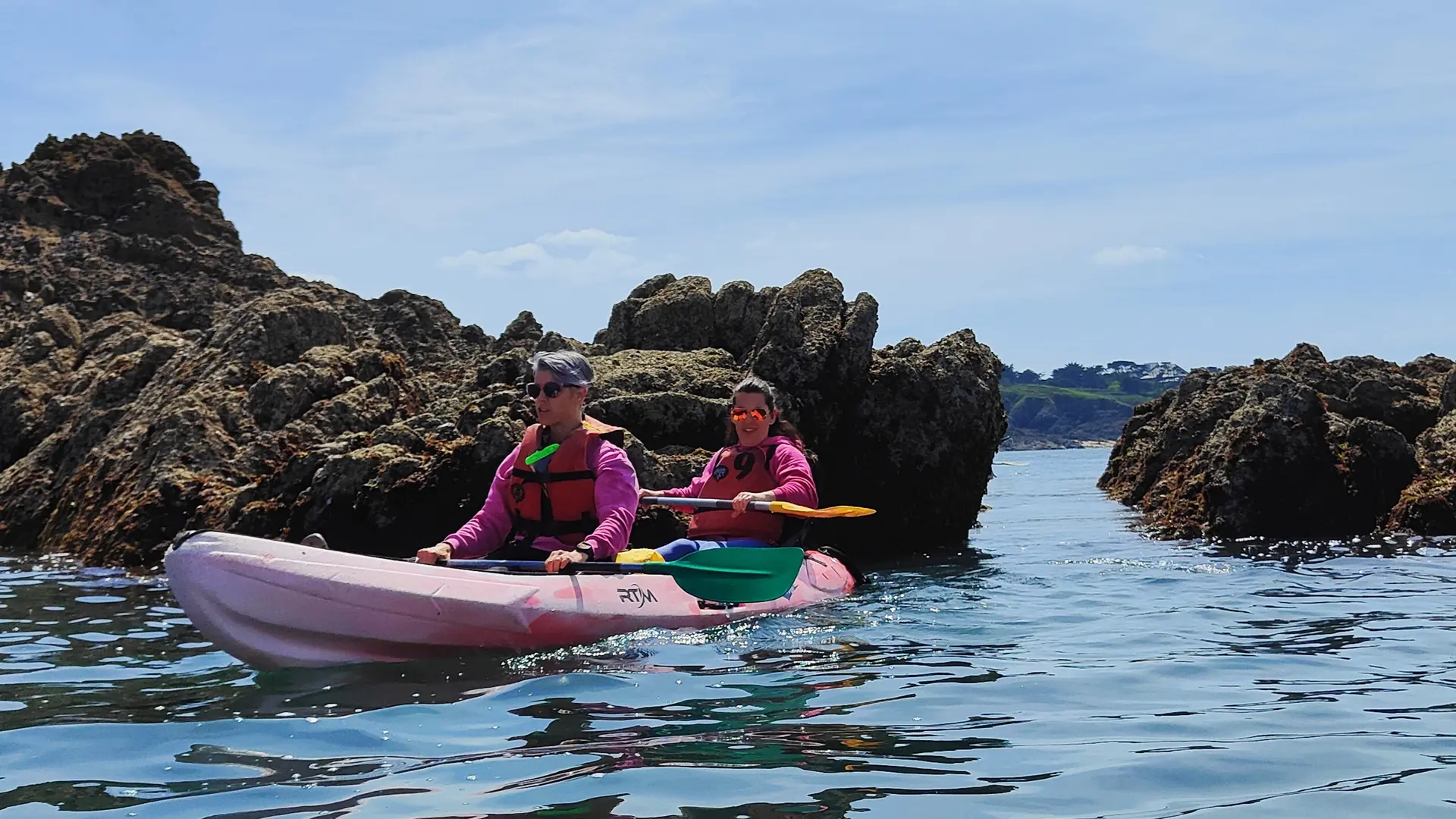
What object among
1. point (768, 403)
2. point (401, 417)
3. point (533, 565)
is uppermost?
point (768, 403)

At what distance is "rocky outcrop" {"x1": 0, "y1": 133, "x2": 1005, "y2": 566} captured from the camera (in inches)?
511

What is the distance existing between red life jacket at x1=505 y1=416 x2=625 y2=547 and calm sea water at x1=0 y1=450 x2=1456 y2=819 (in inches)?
39.2

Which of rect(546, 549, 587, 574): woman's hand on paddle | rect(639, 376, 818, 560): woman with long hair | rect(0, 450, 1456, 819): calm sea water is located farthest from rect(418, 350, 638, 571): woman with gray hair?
rect(639, 376, 818, 560): woman with long hair

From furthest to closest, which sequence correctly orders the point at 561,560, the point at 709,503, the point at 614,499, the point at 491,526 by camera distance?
the point at 709,503 < the point at 491,526 < the point at 614,499 < the point at 561,560

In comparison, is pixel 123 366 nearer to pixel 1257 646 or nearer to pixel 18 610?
pixel 18 610

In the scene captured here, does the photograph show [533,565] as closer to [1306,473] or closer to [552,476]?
[552,476]

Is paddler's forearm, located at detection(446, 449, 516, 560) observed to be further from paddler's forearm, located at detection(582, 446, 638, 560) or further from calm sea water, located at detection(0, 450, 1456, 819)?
calm sea water, located at detection(0, 450, 1456, 819)

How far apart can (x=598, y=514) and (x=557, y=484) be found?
1.14 feet

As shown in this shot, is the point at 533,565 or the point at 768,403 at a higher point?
the point at 768,403

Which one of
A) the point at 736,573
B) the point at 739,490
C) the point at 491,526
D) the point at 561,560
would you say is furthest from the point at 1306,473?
the point at 561,560

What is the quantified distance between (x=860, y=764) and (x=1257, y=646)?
12.6ft

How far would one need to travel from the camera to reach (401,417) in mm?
15352

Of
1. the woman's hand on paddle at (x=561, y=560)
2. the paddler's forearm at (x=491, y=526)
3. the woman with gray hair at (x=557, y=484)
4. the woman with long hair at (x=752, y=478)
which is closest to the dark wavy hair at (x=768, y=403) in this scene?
the woman with long hair at (x=752, y=478)

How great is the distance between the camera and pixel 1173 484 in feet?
69.2
